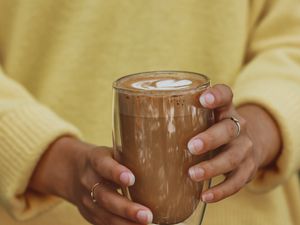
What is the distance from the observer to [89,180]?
0.60m

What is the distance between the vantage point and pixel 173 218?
536 millimetres

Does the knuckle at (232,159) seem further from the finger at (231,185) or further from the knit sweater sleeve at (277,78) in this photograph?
the knit sweater sleeve at (277,78)

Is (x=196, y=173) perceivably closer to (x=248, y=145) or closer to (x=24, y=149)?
(x=248, y=145)

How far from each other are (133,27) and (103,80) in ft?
0.25

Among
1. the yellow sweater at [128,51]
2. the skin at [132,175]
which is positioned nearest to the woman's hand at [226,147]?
the skin at [132,175]

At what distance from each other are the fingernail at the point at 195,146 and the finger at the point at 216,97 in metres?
0.03

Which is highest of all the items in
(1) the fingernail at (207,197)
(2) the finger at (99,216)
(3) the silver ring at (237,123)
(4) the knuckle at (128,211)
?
(3) the silver ring at (237,123)

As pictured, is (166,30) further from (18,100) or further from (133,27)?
(18,100)

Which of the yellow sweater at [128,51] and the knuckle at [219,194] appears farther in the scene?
the yellow sweater at [128,51]

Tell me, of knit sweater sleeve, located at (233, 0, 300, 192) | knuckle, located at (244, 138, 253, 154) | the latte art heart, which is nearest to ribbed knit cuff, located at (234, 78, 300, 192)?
knit sweater sleeve, located at (233, 0, 300, 192)

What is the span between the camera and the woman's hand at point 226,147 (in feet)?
1.69

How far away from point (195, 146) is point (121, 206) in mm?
87

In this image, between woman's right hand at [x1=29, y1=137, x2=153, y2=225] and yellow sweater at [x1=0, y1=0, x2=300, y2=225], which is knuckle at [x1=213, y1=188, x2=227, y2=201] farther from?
yellow sweater at [x1=0, y1=0, x2=300, y2=225]

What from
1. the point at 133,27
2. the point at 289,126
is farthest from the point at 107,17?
the point at 289,126
